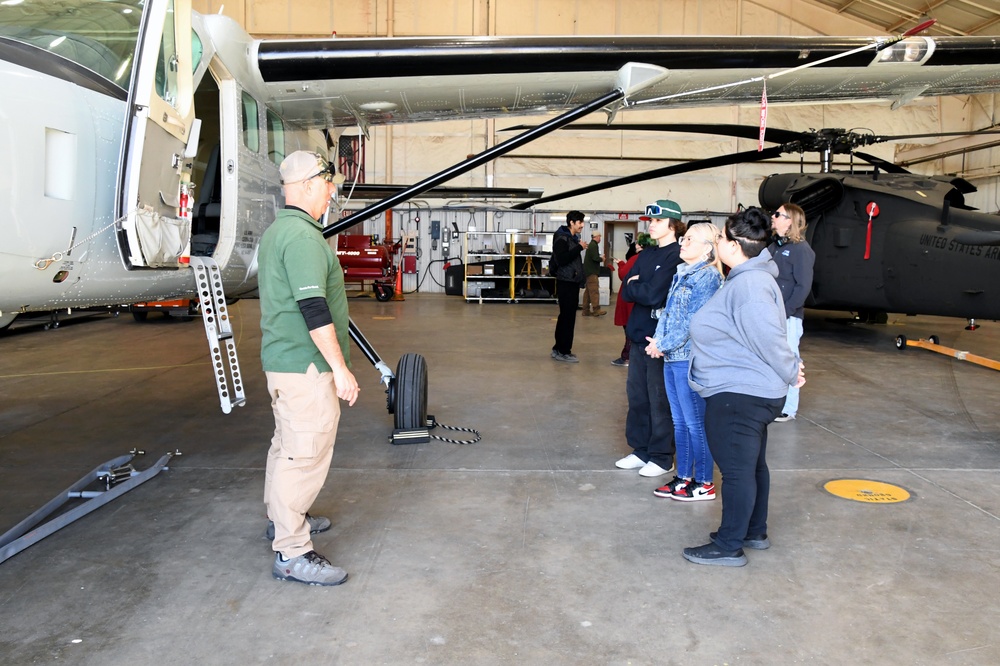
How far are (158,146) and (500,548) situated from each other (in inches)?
96.9

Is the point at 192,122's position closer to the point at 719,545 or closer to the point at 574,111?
the point at 574,111

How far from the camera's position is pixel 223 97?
4.45 meters

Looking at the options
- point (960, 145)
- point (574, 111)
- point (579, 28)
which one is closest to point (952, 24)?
point (960, 145)

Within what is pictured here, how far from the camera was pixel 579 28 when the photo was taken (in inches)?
822

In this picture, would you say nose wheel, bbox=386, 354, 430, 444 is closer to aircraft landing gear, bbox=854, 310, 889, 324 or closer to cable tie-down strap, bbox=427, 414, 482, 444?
cable tie-down strap, bbox=427, 414, 482, 444

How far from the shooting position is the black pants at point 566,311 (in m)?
8.53

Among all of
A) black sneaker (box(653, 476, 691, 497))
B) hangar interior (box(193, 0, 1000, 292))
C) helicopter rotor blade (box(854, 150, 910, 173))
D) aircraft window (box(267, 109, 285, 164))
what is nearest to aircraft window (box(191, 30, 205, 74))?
aircraft window (box(267, 109, 285, 164))

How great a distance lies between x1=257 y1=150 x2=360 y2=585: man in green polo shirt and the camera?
2742 millimetres

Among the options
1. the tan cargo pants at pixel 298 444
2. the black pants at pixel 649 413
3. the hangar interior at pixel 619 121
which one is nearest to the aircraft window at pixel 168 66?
the tan cargo pants at pixel 298 444

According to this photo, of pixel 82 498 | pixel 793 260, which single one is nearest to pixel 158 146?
pixel 82 498

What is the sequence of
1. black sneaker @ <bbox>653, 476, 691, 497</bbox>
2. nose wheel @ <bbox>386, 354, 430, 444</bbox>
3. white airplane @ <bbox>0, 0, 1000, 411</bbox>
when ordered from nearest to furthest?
white airplane @ <bbox>0, 0, 1000, 411</bbox> < black sneaker @ <bbox>653, 476, 691, 497</bbox> < nose wheel @ <bbox>386, 354, 430, 444</bbox>

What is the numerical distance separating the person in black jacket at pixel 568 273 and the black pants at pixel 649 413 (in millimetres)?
3921

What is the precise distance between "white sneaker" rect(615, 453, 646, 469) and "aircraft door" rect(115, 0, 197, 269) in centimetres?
283

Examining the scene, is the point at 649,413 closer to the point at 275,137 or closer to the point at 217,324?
the point at 217,324
